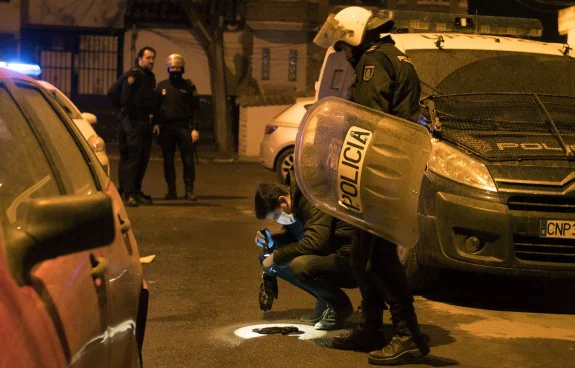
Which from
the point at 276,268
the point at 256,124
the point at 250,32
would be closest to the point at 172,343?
the point at 276,268

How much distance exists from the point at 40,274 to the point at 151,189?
14.0 meters

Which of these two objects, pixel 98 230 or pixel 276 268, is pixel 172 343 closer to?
pixel 276 268

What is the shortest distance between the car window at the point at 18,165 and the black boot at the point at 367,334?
10.0ft

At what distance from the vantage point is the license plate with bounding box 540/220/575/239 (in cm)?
746

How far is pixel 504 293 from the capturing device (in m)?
8.70

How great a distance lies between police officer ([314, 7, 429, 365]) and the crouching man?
350 mm

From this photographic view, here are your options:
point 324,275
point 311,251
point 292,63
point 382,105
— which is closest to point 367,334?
point 324,275

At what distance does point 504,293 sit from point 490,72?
1746 millimetres

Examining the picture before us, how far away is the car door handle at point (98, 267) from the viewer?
3577 mm

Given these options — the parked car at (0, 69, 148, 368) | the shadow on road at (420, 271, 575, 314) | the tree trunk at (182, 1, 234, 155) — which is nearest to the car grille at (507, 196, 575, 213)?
the shadow on road at (420, 271, 575, 314)

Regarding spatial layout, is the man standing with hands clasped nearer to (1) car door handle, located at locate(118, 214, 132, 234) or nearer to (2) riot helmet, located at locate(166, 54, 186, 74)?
(2) riot helmet, located at locate(166, 54, 186, 74)

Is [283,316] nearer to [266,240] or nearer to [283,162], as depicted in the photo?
[266,240]

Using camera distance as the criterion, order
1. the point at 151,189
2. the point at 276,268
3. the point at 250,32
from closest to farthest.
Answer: the point at 276,268, the point at 151,189, the point at 250,32

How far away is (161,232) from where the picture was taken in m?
11.7
